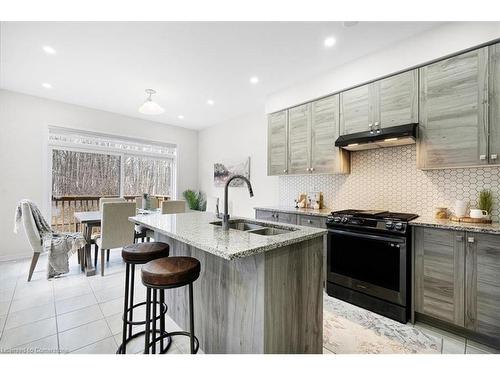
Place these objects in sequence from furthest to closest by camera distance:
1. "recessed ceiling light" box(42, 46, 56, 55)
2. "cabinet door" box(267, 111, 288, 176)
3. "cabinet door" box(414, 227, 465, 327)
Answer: "cabinet door" box(267, 111, 288, 176) → "recessed ceiling light" box(42, 46, 56, 55) → "cabinet door" box(414, 227, 465, 327)

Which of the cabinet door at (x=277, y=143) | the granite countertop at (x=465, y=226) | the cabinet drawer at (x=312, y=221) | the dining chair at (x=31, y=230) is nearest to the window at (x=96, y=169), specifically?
the dining chair at (x=31, y=230)

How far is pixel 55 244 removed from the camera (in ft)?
10.3

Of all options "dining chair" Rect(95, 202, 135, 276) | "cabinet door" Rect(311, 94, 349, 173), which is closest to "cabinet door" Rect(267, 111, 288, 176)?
"cabinet door" Rect(311, 94, 349, 173)

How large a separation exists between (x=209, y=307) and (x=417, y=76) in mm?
2878

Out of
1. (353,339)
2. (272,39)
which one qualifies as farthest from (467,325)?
(272,39)

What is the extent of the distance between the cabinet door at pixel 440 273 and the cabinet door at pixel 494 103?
0.75m

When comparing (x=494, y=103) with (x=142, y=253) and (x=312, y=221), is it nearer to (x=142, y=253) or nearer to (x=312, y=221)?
(x=312, y=221)

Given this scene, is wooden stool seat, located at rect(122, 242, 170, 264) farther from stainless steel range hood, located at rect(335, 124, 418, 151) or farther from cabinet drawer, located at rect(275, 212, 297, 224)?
stainless steel range hood, located at rect(335, 124, 418, 151)

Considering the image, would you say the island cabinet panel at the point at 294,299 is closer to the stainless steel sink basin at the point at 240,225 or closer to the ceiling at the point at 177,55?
the stainless steel sink basin at the point at 240,225

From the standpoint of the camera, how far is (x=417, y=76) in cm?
239

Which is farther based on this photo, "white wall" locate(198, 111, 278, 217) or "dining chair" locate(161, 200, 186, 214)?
"white wall" locate(198, 111, 278, 217)

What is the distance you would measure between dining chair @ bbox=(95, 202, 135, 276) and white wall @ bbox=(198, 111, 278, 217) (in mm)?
1541

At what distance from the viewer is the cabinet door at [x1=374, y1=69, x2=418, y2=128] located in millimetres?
2424

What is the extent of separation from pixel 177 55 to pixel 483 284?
3628 millimetres
